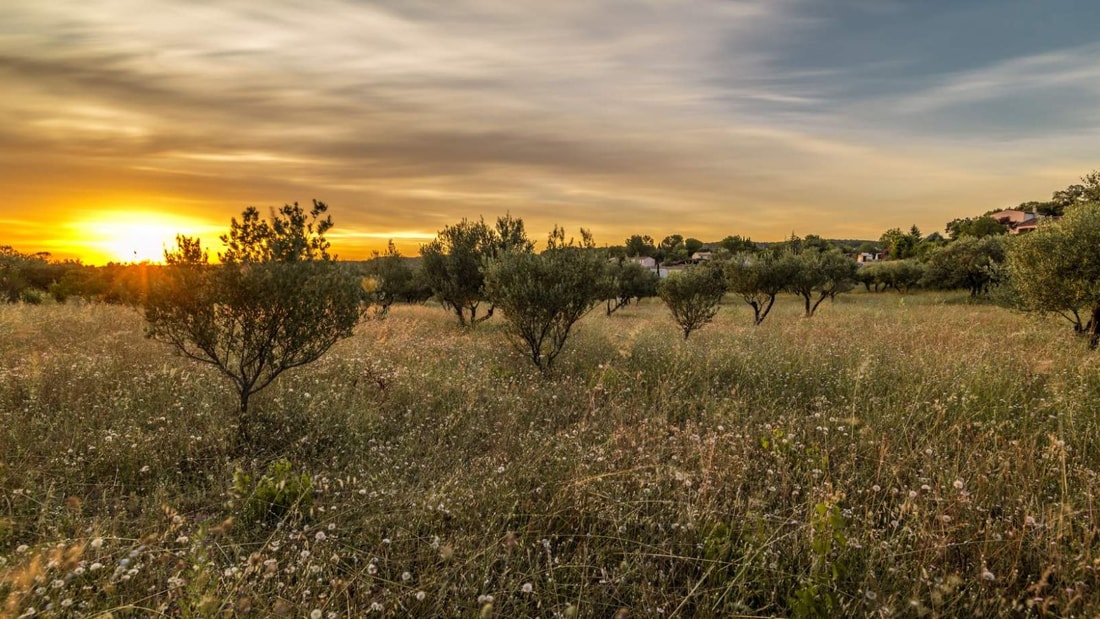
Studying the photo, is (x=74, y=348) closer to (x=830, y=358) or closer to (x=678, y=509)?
(x=678, y=509)

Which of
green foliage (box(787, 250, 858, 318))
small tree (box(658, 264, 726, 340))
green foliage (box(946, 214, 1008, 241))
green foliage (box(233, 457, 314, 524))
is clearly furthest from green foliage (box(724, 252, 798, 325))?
green foliage (box(946, 214, 1008, 241))

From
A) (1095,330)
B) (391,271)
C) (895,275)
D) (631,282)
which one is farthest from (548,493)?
(895,275)

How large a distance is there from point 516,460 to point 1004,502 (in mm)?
5194

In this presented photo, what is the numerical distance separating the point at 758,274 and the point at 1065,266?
599 inches

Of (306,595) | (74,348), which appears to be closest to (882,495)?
(306,595)

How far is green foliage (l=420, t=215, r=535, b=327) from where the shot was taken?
23.9m

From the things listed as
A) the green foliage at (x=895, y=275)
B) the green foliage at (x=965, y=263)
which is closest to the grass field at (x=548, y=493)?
the green foliage at (x=965, y=263)

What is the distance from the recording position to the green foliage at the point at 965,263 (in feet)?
152

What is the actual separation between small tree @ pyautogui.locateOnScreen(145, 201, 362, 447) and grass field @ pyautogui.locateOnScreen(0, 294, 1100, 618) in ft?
3.66

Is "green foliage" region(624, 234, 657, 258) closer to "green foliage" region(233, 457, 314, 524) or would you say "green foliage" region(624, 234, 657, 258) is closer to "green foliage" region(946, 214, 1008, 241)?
"green foliage" region(946, 214, 1008, 241)

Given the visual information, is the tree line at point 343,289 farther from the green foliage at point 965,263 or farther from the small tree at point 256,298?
the green foliage at point 965,263

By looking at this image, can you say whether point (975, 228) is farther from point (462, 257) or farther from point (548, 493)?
point (548, 493)

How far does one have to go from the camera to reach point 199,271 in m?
6.93

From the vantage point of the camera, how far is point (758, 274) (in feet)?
93.3
